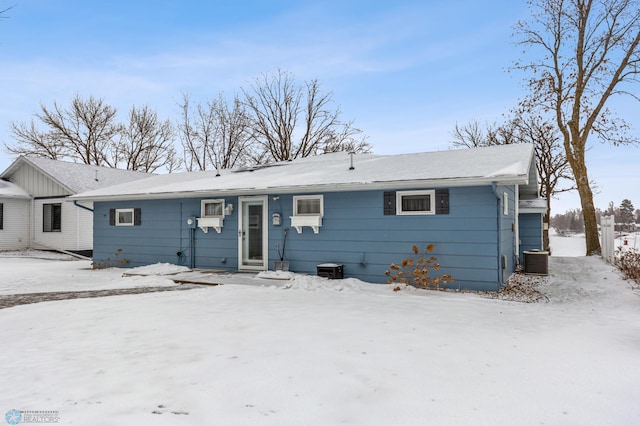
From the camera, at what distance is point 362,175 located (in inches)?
346

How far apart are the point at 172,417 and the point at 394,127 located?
2022 cm

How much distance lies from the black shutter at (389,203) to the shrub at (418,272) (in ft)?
2.84

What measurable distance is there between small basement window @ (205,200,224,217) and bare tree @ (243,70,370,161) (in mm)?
15811

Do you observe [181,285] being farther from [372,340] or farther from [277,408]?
[277,408]

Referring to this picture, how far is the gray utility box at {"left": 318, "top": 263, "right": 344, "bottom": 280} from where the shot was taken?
832cm

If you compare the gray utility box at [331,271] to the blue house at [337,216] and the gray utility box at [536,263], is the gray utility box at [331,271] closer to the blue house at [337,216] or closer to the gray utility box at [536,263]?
the blue house at [337,216]

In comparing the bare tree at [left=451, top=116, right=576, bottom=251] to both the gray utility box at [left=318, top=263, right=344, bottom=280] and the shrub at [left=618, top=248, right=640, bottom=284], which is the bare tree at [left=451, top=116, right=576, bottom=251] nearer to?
the shrub at [left=618, top=248, right=640, bottom=284]

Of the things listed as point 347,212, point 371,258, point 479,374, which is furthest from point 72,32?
point 479,374

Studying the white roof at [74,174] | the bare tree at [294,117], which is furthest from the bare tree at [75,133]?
the bare tree at [294,117]

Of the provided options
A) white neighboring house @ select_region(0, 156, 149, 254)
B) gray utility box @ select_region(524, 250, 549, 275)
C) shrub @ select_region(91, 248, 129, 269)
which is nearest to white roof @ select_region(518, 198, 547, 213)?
gray utility box @ select_region(524, 250, 549, 275)

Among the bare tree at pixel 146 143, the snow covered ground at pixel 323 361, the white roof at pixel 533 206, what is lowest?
the snow covered ground at pixel 323 361

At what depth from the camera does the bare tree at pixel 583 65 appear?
15.0 meters

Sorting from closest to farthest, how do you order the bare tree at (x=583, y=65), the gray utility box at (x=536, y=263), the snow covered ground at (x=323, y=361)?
the snow covered ground at (x=323, y=361) < the gray utility box at (x=536, y=263) < the bare tree at (x=583, y=65)

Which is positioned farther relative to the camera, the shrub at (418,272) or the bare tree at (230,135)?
the bare tree at (230,135)
